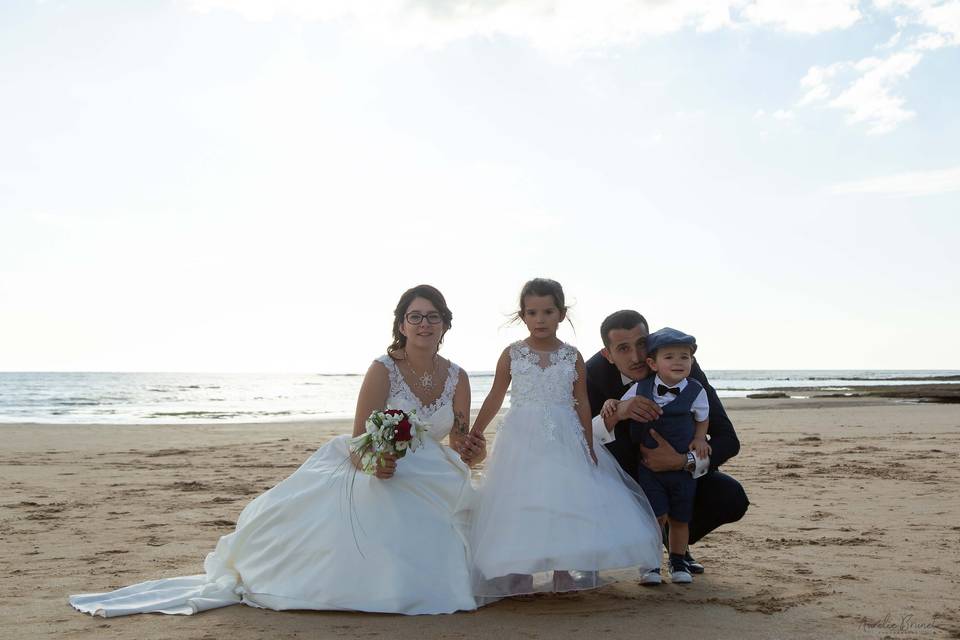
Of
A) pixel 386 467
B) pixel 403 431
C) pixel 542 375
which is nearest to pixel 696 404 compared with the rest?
pixel 542 375

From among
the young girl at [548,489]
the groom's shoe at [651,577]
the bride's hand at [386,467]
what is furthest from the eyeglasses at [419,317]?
the groom's shoe at [651,577]

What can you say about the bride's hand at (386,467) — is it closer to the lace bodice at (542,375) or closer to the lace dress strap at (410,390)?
the lace dress strap at (410,390)

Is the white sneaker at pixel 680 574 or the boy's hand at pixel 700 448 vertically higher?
the boy's hand at pixel 700 448

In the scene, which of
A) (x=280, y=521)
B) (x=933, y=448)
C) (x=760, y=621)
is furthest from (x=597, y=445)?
(x=933, y=448)

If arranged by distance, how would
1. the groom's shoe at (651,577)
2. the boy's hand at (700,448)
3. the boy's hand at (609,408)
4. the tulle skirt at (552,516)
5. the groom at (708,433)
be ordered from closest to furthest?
the tulle skirt at (552,516) < the groom's shoe at (651,577) < the boy's hand at (700,448) < the boy's hand at (609,408) < the groom at (708,433)

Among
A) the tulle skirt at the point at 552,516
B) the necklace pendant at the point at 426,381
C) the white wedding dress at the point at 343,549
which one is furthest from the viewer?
the necklace pendant at the point at 426,381

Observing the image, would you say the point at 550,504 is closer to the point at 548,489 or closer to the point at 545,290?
the point at 548,489

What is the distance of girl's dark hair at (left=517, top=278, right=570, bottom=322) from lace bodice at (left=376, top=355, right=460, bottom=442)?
0.80 m

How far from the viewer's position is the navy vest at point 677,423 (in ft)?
15.9

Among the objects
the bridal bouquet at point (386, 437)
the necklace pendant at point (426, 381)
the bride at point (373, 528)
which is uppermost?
the necklace pendant at point (426, 381)

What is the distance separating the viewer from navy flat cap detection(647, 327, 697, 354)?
15.6 ft

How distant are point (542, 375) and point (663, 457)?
866 mm

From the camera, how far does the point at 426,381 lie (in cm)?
519

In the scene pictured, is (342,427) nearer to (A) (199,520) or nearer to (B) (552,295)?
(A) (199,520)
